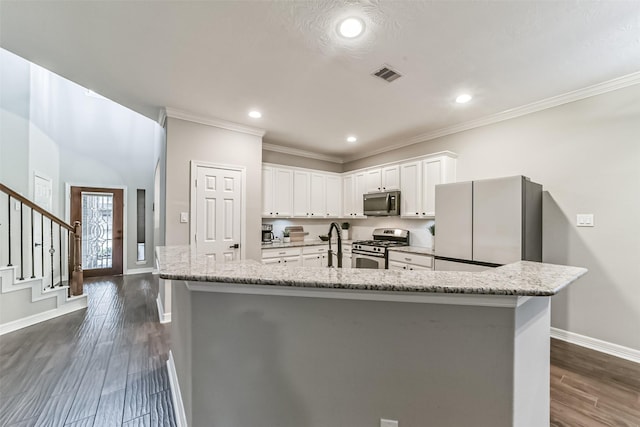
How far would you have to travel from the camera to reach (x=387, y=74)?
243 cm

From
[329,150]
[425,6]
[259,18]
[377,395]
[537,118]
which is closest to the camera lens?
[377,395]

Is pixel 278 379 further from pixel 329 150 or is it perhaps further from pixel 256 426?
pixel 329 150

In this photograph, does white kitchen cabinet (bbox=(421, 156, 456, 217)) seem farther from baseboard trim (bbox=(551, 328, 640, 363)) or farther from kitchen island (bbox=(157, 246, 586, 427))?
kitchen island (bbox=(157, 246, 586, 427))

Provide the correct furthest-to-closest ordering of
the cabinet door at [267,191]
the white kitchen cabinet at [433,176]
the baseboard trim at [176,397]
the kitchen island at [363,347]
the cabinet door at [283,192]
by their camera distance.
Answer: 1. the cabinet door at [283,192]
2. the cabinet door at [267,191]
3. the white kitchen cabinet at [433,176]
4. the baseboard trim at [176,397]
5. the kitchen island at [363,347]

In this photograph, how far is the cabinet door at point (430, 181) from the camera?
148 inches

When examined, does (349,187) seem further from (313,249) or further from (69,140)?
(69,140)

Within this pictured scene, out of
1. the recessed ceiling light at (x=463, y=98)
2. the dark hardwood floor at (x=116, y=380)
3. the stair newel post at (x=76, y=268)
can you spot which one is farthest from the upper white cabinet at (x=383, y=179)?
the stair newel post at (x=76, y=268)

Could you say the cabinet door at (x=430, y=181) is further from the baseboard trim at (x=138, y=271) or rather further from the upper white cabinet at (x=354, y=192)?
the baseboard trim at (x=138, y=271)

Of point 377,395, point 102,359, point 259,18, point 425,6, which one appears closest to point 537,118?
point 425,6

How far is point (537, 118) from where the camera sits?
10.0 ft

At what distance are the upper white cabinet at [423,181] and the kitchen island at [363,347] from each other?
2.69 meters

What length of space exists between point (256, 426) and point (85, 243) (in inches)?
269

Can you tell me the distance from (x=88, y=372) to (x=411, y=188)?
434 cm

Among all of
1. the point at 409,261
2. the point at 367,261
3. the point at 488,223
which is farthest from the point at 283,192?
the point at 488,223
